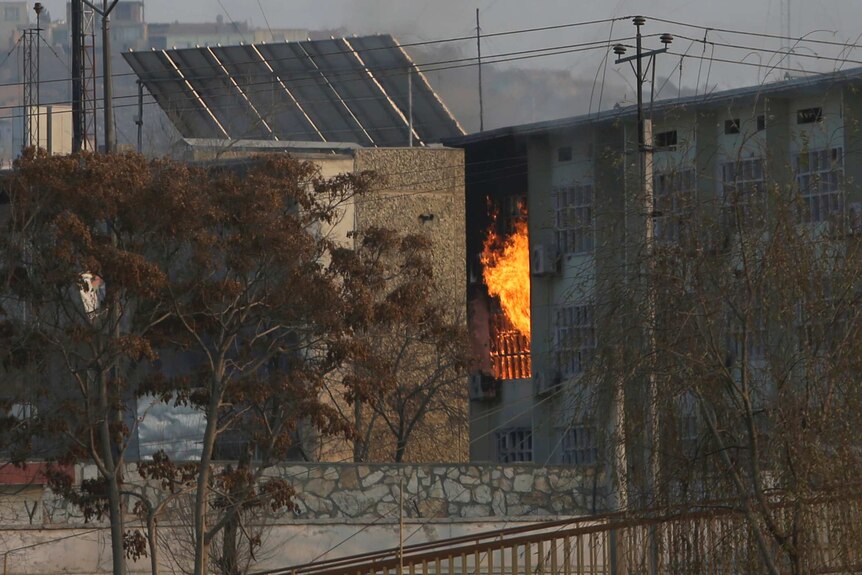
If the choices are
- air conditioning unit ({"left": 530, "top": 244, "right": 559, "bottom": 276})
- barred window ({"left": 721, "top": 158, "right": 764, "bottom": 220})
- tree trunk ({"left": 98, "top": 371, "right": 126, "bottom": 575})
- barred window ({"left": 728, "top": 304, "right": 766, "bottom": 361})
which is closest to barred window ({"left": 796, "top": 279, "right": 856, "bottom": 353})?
barred window ({"left": 728, "top": 304, "right": 766, "bottom": 361})

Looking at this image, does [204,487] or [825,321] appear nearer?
[825,321]

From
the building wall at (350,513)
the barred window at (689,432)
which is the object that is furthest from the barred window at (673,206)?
the building wall at (350,513)

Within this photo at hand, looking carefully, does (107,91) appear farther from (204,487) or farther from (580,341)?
(580,341)

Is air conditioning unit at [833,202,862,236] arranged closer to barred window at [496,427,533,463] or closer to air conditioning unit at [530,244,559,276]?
air conditioning unit at [530,244,559,276]

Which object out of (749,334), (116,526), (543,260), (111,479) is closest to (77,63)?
(543,260)

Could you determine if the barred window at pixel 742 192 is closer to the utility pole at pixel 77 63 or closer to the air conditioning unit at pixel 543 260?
the utility pole at pixel 77 63

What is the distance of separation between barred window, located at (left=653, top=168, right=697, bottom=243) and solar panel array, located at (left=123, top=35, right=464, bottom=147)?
4122 cm

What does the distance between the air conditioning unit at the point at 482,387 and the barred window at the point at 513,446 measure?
145cm

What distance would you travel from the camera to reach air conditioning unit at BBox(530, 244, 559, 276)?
4506cm

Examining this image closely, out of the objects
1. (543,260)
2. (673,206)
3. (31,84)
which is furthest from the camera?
(31,84)

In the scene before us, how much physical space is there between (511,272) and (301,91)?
484 inches

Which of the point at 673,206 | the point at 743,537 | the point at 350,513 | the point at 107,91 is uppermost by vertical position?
the point at 107,91

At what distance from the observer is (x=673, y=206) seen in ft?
40.5

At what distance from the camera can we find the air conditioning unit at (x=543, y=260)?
4506cm
